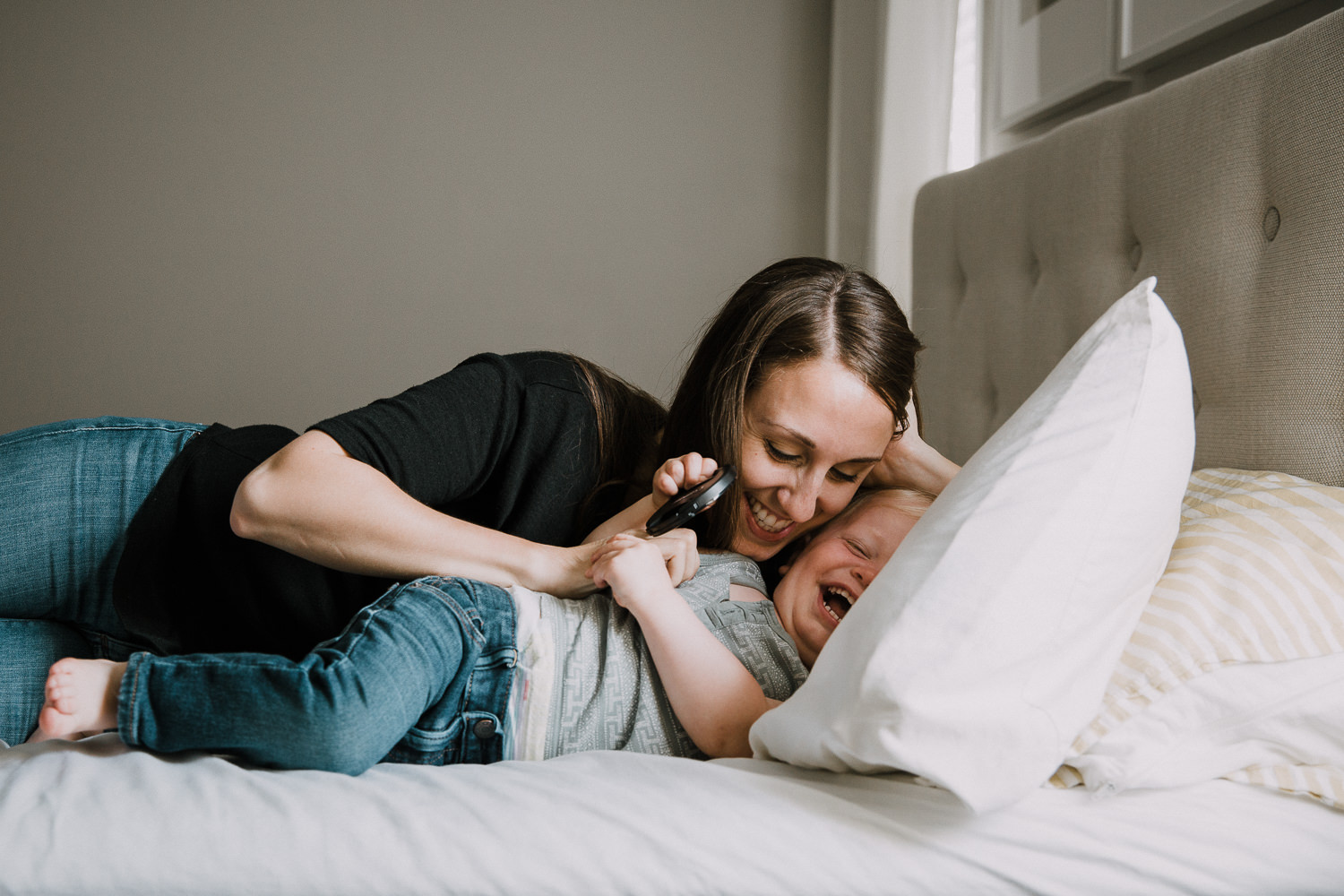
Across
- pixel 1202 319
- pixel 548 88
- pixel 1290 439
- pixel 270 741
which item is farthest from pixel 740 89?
pixel 270 741

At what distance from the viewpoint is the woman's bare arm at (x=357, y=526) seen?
0.97 m

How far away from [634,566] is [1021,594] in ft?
1.38

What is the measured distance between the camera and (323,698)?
744mm

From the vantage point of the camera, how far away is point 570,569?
1.06 metres

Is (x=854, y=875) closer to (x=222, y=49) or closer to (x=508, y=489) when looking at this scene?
(x=508, y=489)

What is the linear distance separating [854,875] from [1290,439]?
2.57 feet

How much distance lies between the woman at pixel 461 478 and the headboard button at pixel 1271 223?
46cm

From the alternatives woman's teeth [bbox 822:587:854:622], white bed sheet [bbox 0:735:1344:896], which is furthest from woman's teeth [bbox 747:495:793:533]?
white bed sheet [bbox 0:735:1344:896]

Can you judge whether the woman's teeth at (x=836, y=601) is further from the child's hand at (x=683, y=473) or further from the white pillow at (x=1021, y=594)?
the white pillow at (x=1021, y=594)

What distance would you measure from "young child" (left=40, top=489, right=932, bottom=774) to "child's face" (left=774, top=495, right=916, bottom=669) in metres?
0.02

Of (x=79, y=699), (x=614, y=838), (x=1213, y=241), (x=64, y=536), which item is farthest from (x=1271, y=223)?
(x=64, y=536)

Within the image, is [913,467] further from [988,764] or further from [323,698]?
[323,698]

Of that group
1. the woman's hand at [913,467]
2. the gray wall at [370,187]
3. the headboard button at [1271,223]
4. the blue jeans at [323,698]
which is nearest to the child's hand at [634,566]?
the blue jeans at [323,698]

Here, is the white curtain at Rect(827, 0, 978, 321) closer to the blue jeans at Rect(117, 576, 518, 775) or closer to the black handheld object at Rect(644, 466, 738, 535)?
the black handheld object at Rect(644, 466, 738, 535)
